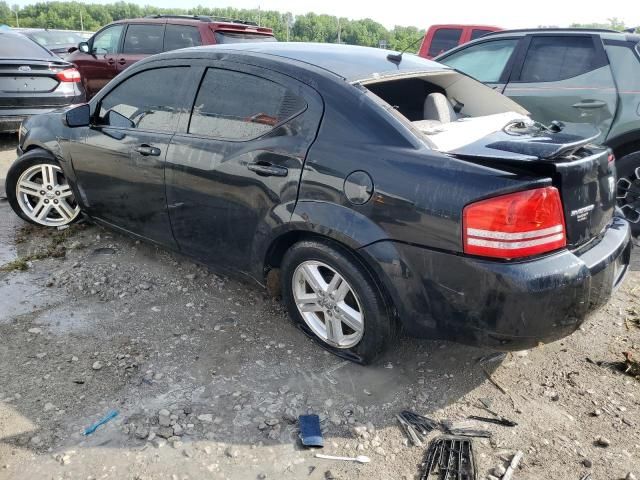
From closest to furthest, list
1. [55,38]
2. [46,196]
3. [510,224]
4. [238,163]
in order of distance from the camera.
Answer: [510,224], [238,163], [46,196], [55,38]

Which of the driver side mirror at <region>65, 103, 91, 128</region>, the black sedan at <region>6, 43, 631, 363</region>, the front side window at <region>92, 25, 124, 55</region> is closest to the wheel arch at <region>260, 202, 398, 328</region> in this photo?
the black sedan at <region>6, 43, 631, 363</region>

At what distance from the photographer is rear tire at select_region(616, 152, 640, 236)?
15.5 ft

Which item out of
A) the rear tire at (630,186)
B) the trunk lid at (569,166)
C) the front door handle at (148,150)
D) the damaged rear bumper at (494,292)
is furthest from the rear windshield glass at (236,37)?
the damaged rear bumper at (494,292)

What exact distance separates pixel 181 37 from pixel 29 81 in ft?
8.34

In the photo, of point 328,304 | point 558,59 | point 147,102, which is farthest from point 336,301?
point 558,59

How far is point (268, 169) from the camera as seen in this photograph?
2.97 meters

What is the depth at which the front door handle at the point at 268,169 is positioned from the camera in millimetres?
2916

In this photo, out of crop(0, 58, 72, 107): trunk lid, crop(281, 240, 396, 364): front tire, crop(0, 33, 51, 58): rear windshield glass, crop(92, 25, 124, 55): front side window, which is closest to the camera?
crop(281, 240, 396, 364): front tire

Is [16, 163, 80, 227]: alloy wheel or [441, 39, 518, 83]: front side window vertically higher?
[441, 39, 518, 83]: front side window

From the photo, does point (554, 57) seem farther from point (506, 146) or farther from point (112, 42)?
point (112, 42)

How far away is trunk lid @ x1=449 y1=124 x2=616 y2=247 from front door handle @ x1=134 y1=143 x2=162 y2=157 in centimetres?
196

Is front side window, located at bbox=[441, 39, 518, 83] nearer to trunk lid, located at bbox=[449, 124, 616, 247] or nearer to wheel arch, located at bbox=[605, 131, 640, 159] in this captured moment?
wheel arch, located at bbox=[605, 131, 640, 159]

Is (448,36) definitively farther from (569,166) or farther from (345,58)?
(569,166)

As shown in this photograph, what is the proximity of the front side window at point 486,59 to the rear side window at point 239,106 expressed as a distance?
3.01 m
